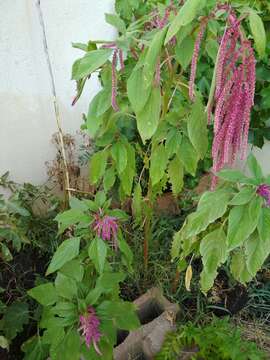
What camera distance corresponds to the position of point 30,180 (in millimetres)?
1871

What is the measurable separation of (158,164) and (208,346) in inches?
26.0

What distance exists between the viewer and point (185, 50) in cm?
79

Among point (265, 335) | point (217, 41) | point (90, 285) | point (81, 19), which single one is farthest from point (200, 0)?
point (265, 335)

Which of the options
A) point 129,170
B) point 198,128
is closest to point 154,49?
point 198,128

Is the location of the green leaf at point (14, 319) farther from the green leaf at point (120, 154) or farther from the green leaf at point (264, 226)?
the green leaf at point (264, 226)

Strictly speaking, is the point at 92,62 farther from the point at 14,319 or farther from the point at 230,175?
the point at 14,319

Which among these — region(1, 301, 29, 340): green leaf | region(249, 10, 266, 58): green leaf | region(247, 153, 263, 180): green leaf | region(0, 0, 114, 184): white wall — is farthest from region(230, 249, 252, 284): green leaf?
region(0, 0, 114, 184): white wall

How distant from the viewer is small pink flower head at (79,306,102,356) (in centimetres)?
97

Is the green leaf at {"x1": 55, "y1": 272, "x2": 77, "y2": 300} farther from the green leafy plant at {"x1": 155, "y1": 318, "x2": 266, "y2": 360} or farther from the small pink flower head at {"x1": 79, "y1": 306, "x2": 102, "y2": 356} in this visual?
the green leafy plant at {"x1": 155, "y1": 318, "x2": 266, "y2": 360}

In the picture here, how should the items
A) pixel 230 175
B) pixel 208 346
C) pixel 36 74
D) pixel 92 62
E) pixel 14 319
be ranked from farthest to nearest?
pixel 36 74
pixel 14 319
pixel 208 346
pixel 230 175
pixel 92 62

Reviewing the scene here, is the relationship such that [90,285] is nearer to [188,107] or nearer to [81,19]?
[188,107]

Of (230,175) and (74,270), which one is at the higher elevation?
(230,175)

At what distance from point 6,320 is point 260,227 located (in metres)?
1.03

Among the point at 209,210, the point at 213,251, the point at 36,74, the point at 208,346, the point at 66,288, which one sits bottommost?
the point at 208,346
